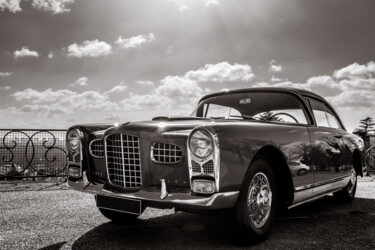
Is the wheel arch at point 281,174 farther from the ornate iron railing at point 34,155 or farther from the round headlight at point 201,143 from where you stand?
the ornate iron railing at point 34,155

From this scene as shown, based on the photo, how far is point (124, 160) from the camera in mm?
3021

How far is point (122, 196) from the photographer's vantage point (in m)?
2.87

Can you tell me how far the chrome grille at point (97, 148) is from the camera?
3.40 m

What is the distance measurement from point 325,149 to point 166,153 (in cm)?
229

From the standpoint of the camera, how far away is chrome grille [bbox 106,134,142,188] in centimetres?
295

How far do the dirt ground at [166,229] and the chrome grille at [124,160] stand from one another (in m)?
0.57

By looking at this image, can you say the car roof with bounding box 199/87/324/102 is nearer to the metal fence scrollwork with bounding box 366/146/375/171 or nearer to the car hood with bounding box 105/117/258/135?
the car hood with bounding box 105/117/258/135

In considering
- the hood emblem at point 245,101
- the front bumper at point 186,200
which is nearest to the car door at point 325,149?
the hood emblem at point 245,101

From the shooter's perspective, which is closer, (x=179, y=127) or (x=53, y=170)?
(x=179, y=127)

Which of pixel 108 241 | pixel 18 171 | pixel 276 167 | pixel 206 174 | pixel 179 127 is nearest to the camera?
pixel 206 174

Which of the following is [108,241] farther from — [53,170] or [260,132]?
[53,170]

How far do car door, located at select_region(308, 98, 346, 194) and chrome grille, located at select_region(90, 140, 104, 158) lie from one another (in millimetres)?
2235

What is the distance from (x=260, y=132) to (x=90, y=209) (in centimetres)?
273

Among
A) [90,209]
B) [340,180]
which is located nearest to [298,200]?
[340,180]
